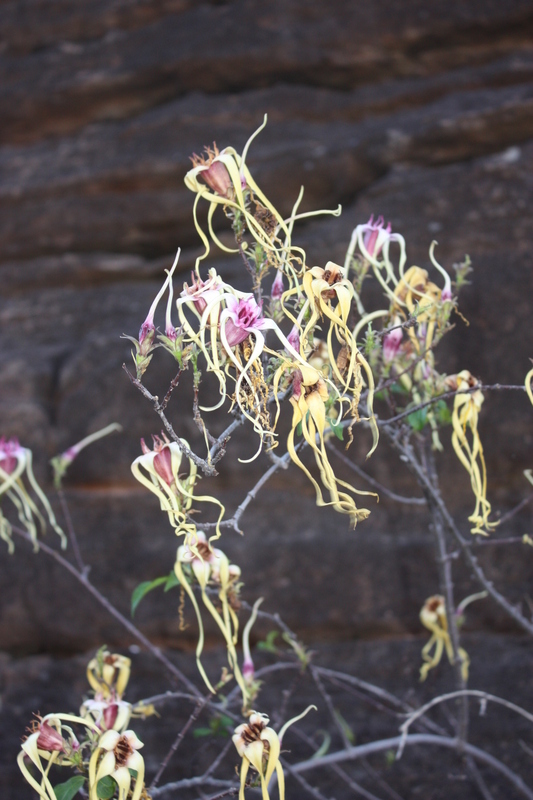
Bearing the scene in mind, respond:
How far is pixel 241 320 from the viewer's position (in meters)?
0.62

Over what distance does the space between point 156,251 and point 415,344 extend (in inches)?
49.6

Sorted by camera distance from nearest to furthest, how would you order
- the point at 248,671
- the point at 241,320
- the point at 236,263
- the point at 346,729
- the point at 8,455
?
the point at 241,320, the point at 248,671, the point at 8,455, the point at 346,729, the point at 236,263

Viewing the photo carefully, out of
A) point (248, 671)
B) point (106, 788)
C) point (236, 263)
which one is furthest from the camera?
point (236, 263)

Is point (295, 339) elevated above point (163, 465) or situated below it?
above

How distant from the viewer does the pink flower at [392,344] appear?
908mm

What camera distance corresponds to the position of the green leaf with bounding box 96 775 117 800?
0.73 metres

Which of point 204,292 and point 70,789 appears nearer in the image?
point 204,292

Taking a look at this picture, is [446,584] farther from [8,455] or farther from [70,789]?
[8,455]

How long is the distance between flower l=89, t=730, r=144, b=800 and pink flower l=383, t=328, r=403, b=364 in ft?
1.85

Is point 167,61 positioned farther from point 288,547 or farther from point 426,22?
point 288,547

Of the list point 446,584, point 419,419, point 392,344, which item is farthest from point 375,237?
point 446,584

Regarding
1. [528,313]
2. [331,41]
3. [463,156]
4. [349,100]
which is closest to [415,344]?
[528,313]

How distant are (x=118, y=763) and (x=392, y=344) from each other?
0.61 meters

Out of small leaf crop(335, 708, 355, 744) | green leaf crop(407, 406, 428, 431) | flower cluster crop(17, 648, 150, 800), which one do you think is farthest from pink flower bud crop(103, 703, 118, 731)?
small leaf crop(335, 708, 355, 744)
